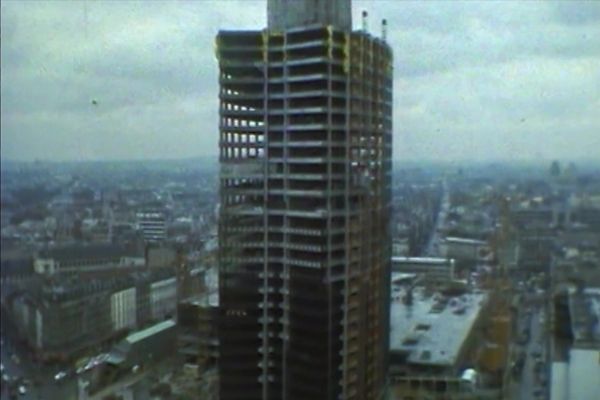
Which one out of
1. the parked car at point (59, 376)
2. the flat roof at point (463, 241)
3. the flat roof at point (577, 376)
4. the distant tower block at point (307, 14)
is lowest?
the parked car at point (59, 376)

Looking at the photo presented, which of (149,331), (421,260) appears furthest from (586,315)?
(149,331)

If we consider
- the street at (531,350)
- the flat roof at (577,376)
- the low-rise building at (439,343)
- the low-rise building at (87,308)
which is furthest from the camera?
the low-rise building at (87,308)

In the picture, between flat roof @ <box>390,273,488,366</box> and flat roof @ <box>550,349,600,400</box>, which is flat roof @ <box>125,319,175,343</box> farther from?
flat roof @ <box>550,349,600,400</box>

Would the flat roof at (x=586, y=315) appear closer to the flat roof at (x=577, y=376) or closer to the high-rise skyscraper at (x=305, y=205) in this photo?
the flat roof at (x=577, y=376)

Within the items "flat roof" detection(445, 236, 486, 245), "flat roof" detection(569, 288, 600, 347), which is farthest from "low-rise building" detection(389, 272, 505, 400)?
"flat roof" detection(569, 288, 600, 347)

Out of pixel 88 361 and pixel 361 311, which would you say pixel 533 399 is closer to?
pixel 361 311

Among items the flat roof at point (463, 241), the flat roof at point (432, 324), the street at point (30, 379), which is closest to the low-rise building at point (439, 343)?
the flat roof at point (432, 324)

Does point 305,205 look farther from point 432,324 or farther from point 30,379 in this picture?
point 30,379

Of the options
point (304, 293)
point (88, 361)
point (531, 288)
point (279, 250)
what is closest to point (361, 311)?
point (304, 293)
